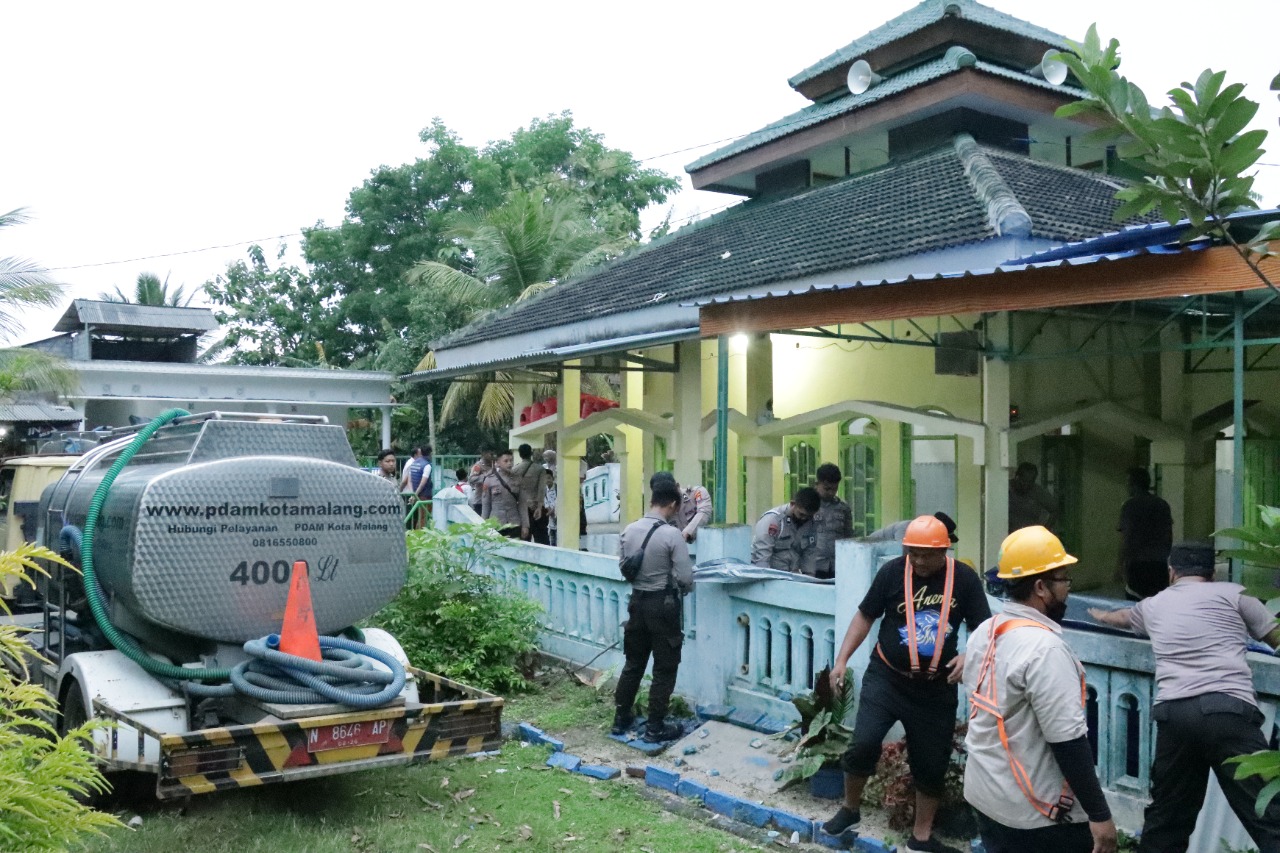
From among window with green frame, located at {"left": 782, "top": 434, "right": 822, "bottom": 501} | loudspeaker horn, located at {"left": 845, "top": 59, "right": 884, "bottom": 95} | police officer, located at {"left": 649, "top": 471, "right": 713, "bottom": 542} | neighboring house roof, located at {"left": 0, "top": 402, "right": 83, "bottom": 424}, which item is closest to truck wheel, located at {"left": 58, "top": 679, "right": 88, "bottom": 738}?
police officer, located at {"left": 649, "top": 471, "right": 713, "bottom": 542}

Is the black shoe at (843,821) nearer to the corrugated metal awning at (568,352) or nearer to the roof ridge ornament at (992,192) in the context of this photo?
the roof ridge ornament at (992,192)

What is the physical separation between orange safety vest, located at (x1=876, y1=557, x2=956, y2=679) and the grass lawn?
136cm

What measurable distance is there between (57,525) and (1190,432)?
11.5m

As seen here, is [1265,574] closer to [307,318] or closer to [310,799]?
[310,799]

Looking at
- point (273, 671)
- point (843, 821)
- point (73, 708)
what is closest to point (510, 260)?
point (73, 708)

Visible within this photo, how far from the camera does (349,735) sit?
18.3ft

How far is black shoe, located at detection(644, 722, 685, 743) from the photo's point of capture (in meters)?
7.27

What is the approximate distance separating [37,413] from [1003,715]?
27.2 metres

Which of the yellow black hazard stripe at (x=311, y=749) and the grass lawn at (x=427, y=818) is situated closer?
the yellow black hazard stripe at (x=311, y=749)

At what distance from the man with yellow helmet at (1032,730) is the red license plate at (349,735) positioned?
313 centimetres

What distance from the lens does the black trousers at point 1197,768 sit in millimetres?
4301

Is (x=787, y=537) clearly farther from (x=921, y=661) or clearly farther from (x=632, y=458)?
(x=632, y=458)

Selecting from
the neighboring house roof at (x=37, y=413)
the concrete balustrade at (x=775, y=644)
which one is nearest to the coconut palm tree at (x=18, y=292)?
the neighboring house roof at (x=37, y=413)

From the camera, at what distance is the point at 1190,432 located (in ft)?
41.2
